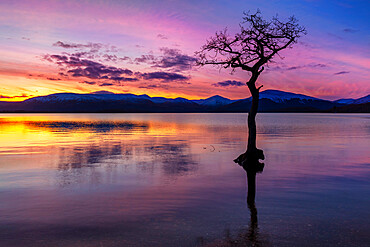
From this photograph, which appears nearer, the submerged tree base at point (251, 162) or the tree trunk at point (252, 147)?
the submerged tree base at point (251, 162)

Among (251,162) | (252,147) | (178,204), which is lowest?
(178,204)

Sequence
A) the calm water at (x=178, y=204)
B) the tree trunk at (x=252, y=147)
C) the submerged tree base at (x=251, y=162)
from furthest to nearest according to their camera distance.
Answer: the tree trunk at (x=252, y=147) < the submerged tree base at (x=251, y=162) < the calm water at (x=178, y=204)

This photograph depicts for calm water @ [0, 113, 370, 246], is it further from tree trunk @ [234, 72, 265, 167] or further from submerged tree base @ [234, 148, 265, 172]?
tree trunk @ [234, 72, 265, 167]

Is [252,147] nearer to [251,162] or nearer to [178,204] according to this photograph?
[251,162]

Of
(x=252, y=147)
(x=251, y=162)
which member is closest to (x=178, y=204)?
(x=251, y=162)

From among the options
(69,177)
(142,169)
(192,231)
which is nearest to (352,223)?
(192,231)

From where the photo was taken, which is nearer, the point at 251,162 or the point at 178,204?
the point at 178,204

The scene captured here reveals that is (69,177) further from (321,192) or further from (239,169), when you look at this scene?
(321,192)

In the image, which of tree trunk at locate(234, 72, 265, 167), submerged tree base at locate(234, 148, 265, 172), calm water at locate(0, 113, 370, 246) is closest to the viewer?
Result: calm water at locate(0, 113, 370, 246)

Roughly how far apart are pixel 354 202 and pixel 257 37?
1562cm

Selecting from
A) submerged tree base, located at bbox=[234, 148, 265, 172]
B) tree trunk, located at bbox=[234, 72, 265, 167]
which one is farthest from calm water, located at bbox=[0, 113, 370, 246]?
tree trunk, located at bbox=[234, 72, 265, 167]

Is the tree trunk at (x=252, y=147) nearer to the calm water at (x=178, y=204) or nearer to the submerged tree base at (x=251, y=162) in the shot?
the submerged tree base at (x=251, y=162)

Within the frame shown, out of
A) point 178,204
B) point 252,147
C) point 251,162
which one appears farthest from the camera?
point 252,147

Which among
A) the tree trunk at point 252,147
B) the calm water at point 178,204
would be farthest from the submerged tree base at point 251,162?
the calm water at point 178,204
